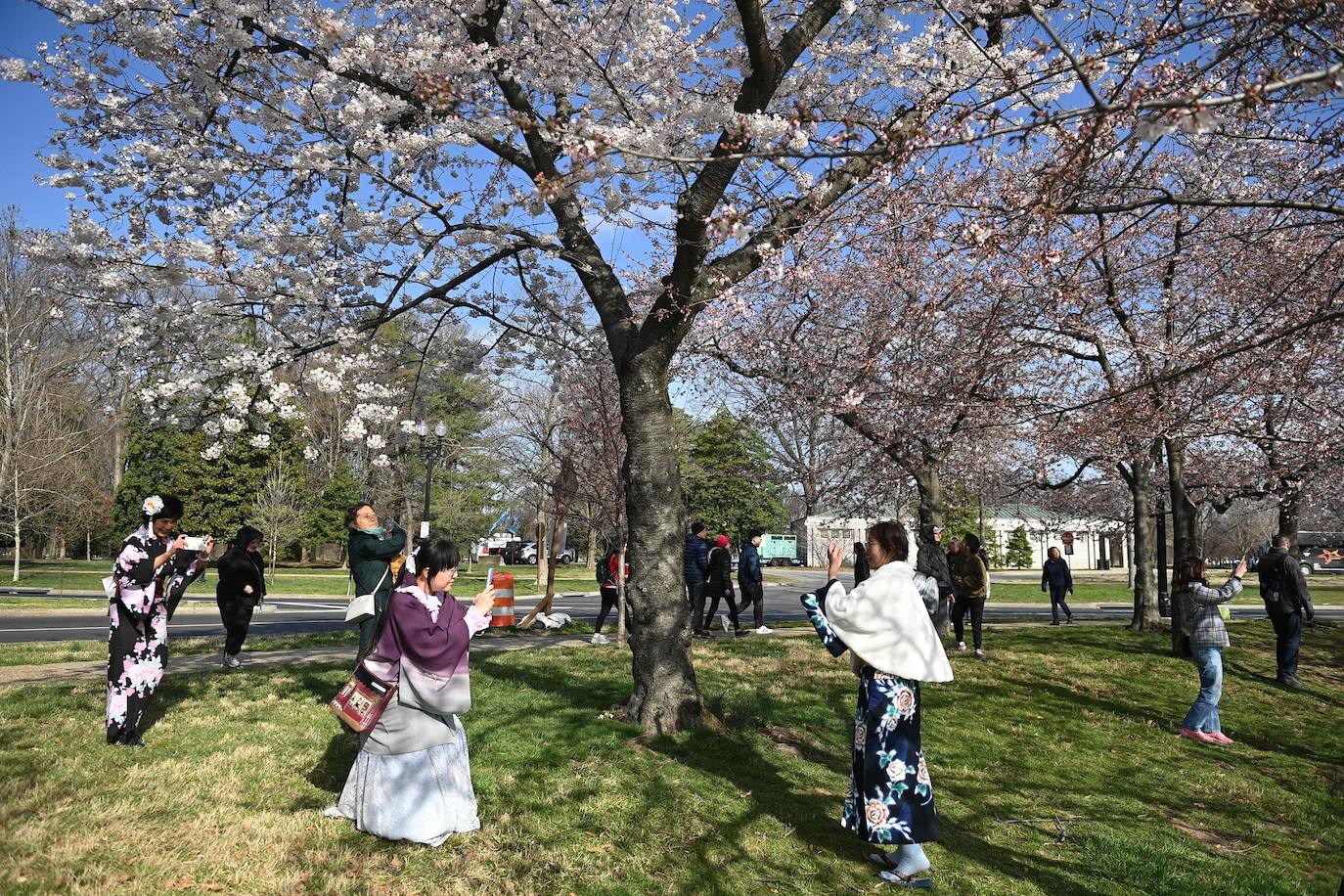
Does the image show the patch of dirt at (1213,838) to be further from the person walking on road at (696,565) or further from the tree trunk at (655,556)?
the person walking on road at (696,565)

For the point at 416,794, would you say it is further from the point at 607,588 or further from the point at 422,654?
the point at 607,588

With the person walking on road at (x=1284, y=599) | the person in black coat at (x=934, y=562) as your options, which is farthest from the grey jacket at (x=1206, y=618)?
the person walking on road at (x=1284, y=599)

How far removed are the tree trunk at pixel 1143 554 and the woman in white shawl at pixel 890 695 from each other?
12832mm

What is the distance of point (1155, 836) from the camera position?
233 inches

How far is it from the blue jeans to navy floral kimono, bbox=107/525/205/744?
9.53 metres

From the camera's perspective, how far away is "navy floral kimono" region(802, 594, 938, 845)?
4719 mm

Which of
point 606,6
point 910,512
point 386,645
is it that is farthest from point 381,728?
point 910,512

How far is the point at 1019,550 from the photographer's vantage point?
60062 millimetres

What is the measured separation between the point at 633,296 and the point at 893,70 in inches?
274

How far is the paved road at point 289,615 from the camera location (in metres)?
14.7

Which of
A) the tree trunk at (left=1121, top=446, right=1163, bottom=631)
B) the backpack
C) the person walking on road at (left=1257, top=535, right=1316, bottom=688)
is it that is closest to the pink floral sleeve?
the person walking on road at (left=1257, top=535, right=1316, bottom=688)

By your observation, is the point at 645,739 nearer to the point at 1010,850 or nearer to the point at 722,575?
the point at 1010,850

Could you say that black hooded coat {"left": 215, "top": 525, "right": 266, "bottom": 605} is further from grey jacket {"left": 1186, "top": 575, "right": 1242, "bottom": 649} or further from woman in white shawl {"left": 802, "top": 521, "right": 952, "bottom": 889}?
grey jacket {"left": 1186, "top": 575, "right": 1242, "bottom": 649}

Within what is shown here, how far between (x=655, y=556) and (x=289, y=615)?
574 inches
